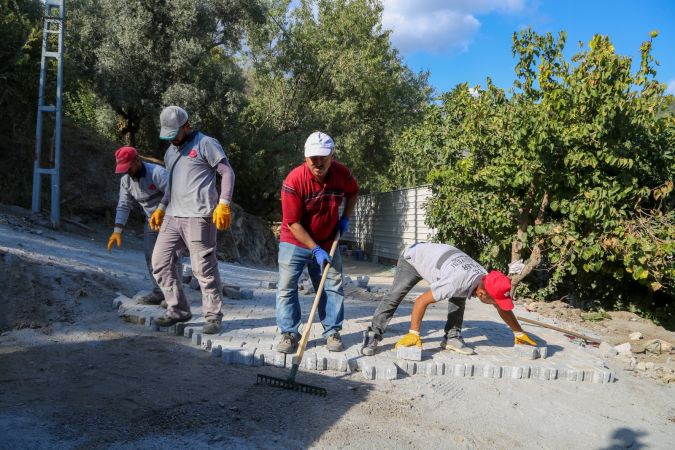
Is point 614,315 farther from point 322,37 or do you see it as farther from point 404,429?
point 322,37

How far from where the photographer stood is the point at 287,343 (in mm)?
4684

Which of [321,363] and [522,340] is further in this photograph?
[522,340]

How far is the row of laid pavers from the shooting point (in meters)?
4.57

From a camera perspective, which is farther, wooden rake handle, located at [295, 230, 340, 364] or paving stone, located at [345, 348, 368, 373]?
paving stone, located at [345, 348, 368, 373]

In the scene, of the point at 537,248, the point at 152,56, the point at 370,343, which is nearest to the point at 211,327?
the point at 370,343

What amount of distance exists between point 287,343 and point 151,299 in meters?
2.22

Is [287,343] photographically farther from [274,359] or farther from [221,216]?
[221,216]

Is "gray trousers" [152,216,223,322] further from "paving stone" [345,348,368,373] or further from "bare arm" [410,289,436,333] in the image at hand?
"bare arm" [410,289,436,333]

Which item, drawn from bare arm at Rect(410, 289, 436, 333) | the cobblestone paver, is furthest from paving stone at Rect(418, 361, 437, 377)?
bare arm at Rect(410, 289, 436, 333)

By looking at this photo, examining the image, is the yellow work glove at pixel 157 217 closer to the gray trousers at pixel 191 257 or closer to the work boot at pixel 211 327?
the gray trousers at pixel 191 257

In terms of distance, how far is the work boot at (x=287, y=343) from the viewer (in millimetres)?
4660

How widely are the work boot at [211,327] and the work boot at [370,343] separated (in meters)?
1.42

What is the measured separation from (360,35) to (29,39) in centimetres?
1396

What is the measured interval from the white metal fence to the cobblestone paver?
798 centimetres
